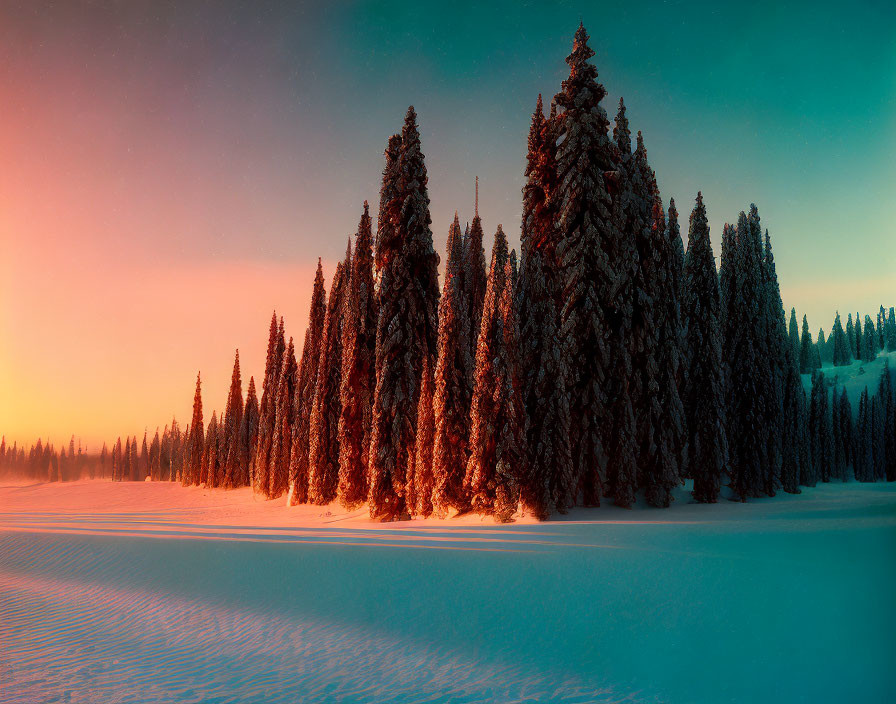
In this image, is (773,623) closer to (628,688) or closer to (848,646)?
(848,646)

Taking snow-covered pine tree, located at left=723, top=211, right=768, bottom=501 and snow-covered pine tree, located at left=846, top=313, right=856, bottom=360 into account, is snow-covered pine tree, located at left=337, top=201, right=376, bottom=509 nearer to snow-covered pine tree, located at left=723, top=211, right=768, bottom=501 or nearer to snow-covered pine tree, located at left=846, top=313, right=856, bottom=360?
snow-covered pine tree, located at left=723, top=211, right=768, bottom=501

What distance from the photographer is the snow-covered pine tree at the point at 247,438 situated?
61.1 meters

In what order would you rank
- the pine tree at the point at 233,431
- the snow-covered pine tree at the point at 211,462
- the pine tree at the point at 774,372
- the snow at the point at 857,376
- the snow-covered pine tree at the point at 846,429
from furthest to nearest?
the snow at the point at 857,376
the snow-covered pine tree at the point at 846,429
the snow-covered pine tree at the point at 211,462
the pine tree at the point at 233,431
the pine tree at the point at 774,372

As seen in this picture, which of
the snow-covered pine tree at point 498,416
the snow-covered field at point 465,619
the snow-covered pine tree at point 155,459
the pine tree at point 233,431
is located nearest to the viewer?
the snow-covered field at point 465,619

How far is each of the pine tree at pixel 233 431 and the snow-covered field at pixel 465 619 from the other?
50763mm

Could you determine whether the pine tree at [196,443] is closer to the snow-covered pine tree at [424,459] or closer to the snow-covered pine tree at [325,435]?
the snow-covered pine tree at [325,435]

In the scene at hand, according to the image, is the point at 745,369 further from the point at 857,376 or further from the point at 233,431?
the point at 857,376

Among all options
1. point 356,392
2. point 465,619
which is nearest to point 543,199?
point 356,392

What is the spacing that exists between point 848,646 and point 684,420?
21189 mm

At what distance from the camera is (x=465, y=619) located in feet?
28.3

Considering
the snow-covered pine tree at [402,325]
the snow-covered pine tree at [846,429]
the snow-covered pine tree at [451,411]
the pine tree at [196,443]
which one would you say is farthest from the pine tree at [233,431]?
the snow-covered pine tree at [846,429]

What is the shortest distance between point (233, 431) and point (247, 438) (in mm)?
2091

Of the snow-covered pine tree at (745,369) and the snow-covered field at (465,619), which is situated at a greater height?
the snow-covered pine tree at (745,369)

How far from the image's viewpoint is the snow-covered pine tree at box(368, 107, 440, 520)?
25.9 meters
